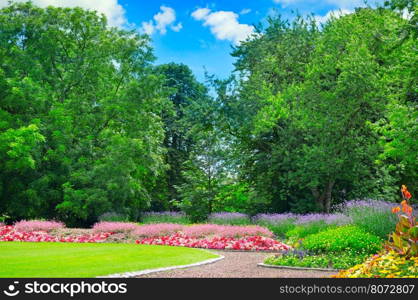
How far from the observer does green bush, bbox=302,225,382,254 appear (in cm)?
1227

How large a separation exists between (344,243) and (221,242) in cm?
463

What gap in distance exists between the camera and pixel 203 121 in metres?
27.9

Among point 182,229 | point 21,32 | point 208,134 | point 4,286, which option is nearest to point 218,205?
point 208,134

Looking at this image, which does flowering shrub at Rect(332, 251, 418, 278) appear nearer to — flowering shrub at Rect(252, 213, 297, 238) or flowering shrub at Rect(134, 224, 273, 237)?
flowering shrub at Rect(134, 224, 273, 237)

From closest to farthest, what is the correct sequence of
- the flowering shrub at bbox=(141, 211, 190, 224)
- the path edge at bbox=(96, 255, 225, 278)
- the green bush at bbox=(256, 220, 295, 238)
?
the path edge at bbox=(96, 255, 225, 278) → the green bush at bbox=(256, 220, 295, 238) → the flowering shrub at bbox=(141, 211, 190, 224)

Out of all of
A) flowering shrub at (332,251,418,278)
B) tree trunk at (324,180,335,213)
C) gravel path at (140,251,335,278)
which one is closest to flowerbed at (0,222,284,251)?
gravel path at (140,251,335,278)

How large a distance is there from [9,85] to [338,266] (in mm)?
21034

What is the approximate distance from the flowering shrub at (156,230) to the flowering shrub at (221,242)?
49cm

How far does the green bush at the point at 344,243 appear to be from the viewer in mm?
12273

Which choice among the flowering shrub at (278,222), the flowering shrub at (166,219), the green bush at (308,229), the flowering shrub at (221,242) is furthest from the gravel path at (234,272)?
the flowering shrub at (166,219)

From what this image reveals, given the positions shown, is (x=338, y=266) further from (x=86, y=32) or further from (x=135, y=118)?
(x=86, y=32)

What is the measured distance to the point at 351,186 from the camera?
25.2 metres

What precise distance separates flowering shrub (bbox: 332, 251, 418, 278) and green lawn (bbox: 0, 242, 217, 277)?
433 cm

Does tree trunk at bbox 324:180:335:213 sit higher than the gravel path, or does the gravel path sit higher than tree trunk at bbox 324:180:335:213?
tree trunk at bbox 324:180:335:213
